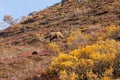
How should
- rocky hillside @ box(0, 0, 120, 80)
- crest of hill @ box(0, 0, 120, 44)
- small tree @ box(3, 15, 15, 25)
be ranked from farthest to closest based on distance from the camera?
small tree @ box(3, 15, 15, 25) → crest of hill @ box(0, 0, 120, 44) → rocky hillside @ box(0, 0, 120, 80)

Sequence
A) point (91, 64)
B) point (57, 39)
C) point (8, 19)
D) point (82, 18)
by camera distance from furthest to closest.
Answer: point (8, 19) → point (82, 18) → point (57, 39) → point (91, 64)

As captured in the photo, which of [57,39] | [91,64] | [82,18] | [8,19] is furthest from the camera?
[8,19]

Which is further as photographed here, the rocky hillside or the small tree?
the small tree

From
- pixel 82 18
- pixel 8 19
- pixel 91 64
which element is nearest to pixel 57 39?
pixel 82 18

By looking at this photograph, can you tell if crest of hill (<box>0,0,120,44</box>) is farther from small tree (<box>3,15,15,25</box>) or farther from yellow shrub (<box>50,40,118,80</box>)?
small tree (<box>3,15,15,25</box>)

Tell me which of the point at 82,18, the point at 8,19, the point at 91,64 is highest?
the point at 91,64

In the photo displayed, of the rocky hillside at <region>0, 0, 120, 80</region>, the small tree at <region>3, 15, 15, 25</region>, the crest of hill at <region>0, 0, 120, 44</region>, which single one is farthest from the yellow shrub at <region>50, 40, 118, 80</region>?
the small tree at <region>3, 15, 15, 25</region>

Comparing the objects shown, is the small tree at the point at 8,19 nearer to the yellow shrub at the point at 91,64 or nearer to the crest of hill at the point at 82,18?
the crest of hill at the point at 82,18

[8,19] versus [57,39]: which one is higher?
[57,39]

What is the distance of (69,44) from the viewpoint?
25.4 m

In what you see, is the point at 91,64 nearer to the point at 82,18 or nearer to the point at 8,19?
the point at 82,18

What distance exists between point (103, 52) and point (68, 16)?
2911 centimetres

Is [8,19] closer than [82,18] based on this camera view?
No

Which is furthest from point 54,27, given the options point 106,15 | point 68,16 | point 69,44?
point 69,44
